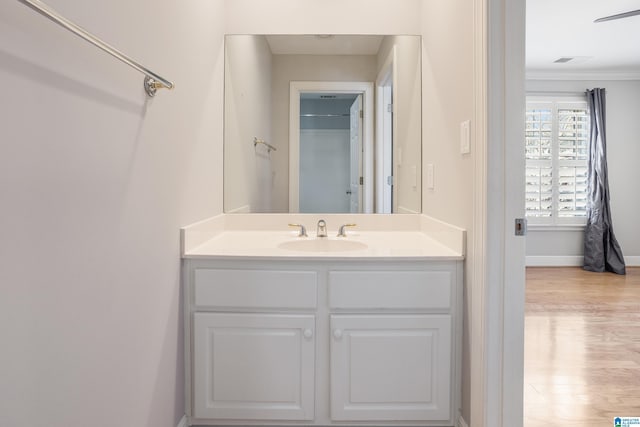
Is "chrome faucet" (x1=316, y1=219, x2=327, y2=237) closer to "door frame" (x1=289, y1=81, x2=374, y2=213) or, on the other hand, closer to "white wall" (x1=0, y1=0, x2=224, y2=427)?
"door frame" (x1=289, y1=81, x2=374, y2=213)

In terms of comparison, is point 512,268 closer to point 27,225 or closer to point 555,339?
point 27,225

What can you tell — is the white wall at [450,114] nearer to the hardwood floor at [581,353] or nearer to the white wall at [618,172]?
the hardwood floor at [581,353]


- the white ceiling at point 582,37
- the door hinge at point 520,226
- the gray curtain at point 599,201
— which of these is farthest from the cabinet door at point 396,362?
the gray curtain at point 599,201

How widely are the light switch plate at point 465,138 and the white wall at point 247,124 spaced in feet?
3.61

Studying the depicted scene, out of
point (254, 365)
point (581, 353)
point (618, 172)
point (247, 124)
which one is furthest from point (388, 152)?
point (618, 172)

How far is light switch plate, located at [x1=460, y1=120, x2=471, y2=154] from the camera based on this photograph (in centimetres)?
158

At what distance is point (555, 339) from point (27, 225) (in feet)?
10.2

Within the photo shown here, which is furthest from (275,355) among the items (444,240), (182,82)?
(182,82)

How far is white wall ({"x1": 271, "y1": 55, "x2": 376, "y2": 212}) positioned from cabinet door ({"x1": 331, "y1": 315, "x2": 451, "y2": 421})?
958 millimetres

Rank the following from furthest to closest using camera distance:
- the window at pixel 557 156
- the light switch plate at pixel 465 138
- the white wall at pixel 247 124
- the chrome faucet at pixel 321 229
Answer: the window at pixel 557 156 → the white wall at pixel 247 124 → the chrome faucet at pixel 321 229 → the light switch plate at pixel 465 138

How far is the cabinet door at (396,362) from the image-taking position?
1.69 meters

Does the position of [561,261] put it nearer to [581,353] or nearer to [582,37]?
[582,37]

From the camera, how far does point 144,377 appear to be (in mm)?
1355

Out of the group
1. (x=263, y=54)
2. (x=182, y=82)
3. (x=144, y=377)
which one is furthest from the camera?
(x=263, y=54)
